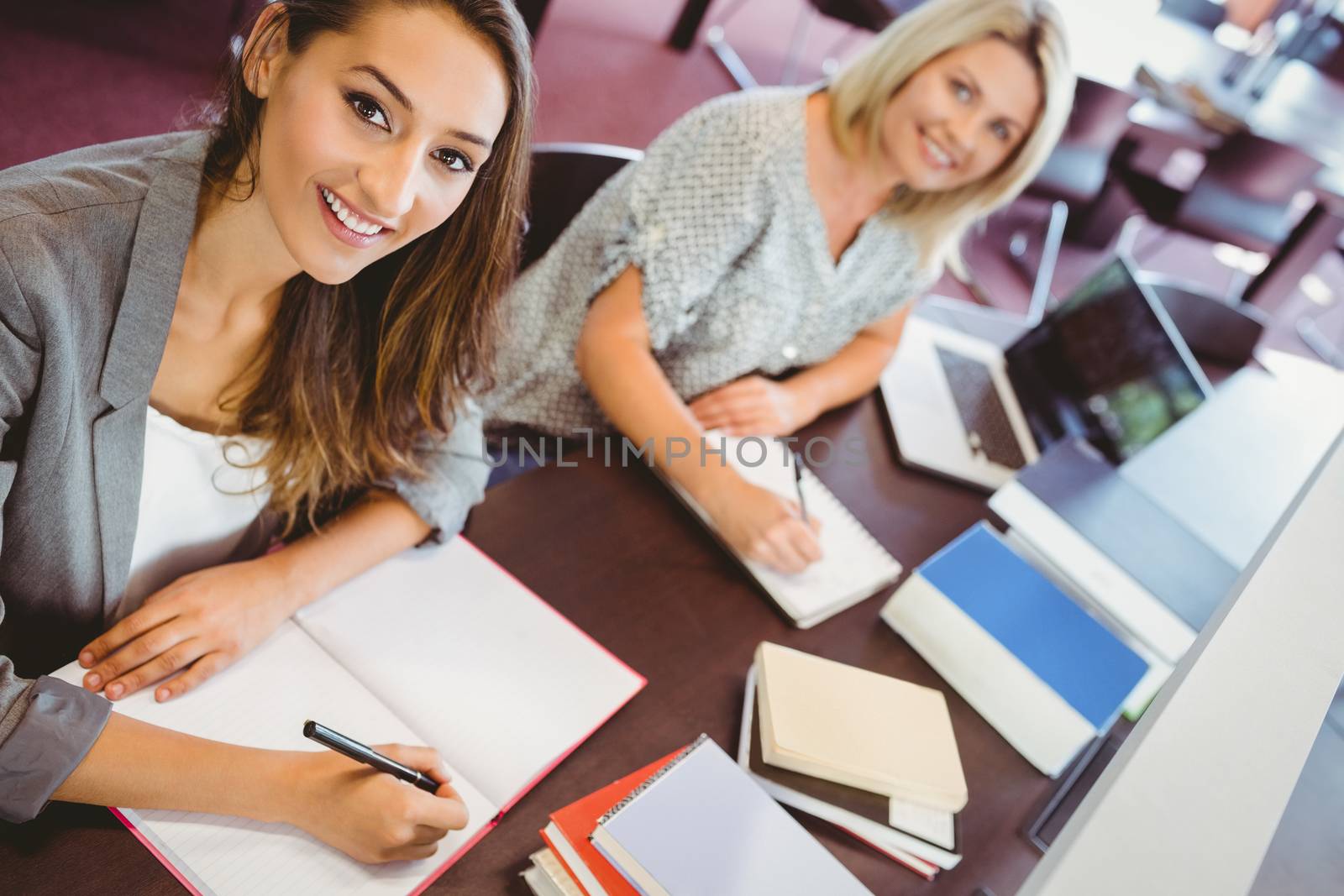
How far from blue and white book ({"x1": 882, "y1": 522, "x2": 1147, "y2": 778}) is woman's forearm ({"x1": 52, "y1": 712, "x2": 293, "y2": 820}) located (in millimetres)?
781

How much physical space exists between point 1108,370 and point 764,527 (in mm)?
820

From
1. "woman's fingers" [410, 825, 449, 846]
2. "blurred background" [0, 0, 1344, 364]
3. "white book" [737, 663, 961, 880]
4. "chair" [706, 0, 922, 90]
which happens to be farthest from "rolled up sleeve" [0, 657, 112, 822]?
"chair" [706, 0, 922, 90]

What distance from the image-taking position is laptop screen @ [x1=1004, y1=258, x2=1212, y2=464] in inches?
62.3

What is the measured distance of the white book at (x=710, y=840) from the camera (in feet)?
2.50

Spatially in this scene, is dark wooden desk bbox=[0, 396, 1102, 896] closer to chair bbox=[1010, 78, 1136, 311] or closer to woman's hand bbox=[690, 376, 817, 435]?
woman's hand bbox=[690, 376, 817, 435]

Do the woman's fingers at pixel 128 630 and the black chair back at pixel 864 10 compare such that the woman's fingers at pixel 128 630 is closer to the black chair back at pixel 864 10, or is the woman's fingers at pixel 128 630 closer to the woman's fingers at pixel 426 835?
the woman's fingers at pixel 426 835

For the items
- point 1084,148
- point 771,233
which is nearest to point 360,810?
point 771,233

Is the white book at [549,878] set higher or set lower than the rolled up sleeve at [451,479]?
lower

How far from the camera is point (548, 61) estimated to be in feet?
12.8

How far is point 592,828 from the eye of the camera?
82 centimetres

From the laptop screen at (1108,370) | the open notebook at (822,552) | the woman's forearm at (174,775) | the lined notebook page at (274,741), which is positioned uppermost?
the laptop screen at (1108,370)

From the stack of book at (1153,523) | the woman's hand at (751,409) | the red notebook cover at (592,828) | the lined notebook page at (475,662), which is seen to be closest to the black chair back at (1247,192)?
the stack of book at (1153,523)

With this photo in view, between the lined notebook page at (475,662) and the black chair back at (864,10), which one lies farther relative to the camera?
the black chair back at (864,10)

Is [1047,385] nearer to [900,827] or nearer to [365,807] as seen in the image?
[900,827]
